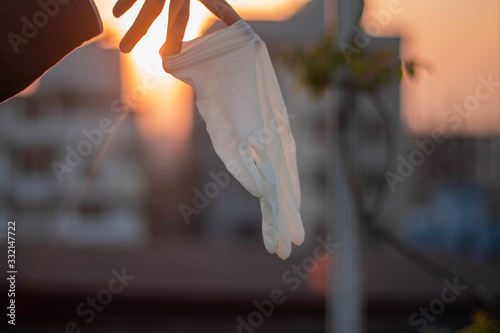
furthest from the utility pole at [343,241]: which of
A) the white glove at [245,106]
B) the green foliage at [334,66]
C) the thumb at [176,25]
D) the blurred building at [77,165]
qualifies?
the blurred building at [77,165]

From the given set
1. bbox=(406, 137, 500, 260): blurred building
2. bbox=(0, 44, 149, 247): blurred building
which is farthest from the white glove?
bbox=(0, 44, 149, 247): blurred building

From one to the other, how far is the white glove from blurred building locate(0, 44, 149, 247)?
15.5m

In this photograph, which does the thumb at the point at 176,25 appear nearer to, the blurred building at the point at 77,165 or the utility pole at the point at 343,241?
the utility pole at the point at 343,241

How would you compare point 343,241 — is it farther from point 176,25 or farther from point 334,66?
point 176,25

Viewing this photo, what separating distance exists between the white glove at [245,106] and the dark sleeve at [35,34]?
19 cm

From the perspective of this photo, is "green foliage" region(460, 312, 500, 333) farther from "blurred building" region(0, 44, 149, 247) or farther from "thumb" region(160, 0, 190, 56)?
"blurred building" region(0, 44, 149, 247)

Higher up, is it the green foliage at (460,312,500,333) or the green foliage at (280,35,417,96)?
the green foliage at (280,35,417,96)

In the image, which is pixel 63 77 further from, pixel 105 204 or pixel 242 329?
pixel 242 329

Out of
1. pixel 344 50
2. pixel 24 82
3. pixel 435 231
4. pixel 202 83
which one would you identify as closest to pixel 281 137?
pixel 202 83

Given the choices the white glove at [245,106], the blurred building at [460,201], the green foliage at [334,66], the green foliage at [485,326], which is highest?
the blurred building at [460,201]

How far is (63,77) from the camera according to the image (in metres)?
19.3

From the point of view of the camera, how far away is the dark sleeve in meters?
0.88

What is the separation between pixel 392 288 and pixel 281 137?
534 cm

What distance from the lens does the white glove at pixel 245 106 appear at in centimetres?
103
